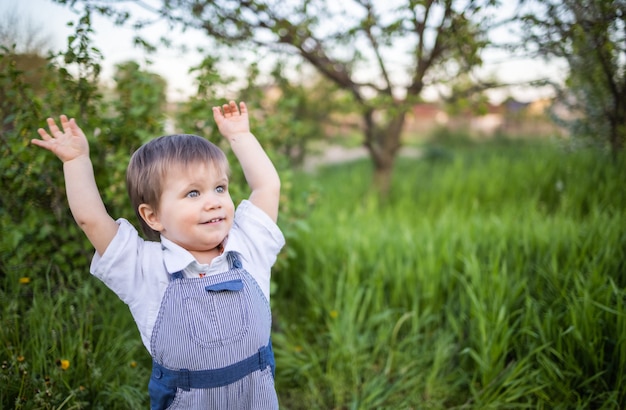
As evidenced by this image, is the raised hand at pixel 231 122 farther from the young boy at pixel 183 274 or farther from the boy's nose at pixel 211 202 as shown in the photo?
the boy's nose at pixel 211 202

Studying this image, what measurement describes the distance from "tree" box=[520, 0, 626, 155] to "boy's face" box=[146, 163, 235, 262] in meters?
1.90

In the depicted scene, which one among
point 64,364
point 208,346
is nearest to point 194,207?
point 208,346

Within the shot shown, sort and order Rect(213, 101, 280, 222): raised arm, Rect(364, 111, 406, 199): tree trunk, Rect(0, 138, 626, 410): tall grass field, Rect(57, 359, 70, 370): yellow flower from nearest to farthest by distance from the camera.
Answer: Rect(213, 101, 280, 222): raised arm → Rect(57, 359, 70, 370): yellow flower → Rect(0, 138, 626, 410): tall grass field → Rect(364, 111, 406, 199): tree trunk

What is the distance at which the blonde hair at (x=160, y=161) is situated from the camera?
4.31ft

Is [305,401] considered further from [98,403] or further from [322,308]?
[98,403]

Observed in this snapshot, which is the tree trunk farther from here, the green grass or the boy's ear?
the boy's ear

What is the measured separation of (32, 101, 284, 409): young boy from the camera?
1.29 meters

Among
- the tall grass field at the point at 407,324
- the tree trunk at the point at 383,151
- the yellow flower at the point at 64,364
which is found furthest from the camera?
the tree trunk at the point at 383,151

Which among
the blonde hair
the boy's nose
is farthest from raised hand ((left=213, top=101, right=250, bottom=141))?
the boy's nose

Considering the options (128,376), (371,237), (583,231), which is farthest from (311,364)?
(583,231)

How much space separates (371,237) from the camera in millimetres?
3080

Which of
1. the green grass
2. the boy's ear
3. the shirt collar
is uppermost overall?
the boy's ear

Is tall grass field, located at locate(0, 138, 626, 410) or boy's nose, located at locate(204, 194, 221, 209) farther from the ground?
boy's nose, located at locate(204, 194, 221, 209)

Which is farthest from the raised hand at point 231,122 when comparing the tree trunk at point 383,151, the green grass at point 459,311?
the tree trunk at point 383,151
